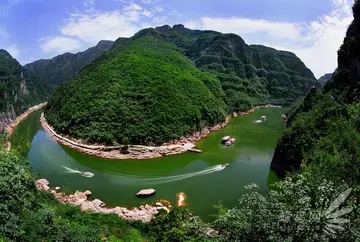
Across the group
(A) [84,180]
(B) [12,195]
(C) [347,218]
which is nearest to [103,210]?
(A) [84,180]

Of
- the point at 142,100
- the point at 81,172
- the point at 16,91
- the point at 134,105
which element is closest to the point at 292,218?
the point at 81,172

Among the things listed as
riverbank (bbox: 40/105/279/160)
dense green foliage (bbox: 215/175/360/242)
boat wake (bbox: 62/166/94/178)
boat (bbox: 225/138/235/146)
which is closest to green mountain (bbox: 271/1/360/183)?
dense green foliage (bbox: 215/175/360/242)

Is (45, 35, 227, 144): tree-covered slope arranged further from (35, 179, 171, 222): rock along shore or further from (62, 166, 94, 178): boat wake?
(35, 179, 171, 222): rock along shore

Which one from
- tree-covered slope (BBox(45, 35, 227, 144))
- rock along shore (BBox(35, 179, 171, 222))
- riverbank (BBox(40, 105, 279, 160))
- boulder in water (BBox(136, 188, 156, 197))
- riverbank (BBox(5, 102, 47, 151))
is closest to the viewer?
rock along shore (BBox(35, 179, 171, 222))

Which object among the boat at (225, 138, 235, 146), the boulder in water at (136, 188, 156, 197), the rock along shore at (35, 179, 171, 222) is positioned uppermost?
the boat at (225, 138, 235, 146)

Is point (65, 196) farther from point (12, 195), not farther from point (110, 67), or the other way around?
point (110, 67)

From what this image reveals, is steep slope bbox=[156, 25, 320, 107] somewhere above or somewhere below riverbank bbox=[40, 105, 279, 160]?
above

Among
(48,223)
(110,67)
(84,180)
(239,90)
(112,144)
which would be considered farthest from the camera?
(239,90)

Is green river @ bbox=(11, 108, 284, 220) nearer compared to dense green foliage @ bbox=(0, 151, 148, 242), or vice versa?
dense green foliage @ bbox=(0, 151, 148, 242)
